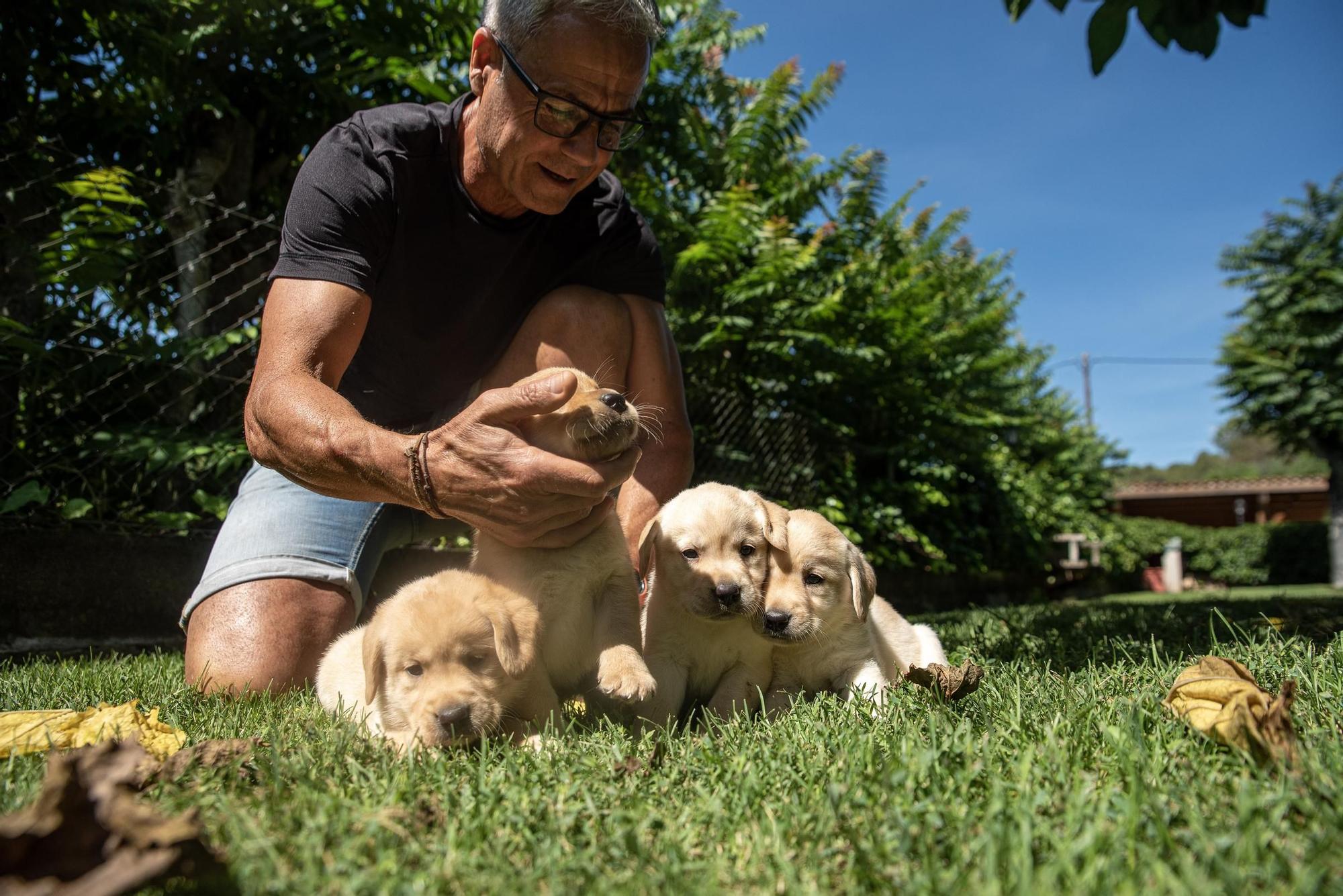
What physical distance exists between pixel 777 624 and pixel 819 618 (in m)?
0.18

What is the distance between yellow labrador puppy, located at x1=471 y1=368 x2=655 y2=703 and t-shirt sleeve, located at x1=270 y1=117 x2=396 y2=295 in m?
0.85

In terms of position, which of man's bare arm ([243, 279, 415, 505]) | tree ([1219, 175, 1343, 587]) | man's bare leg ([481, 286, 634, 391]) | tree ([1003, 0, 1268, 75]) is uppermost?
tree ([1219, 175, 1343, 587])

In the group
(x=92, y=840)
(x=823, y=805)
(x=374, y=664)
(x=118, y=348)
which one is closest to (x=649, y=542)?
(x=374, y=664)

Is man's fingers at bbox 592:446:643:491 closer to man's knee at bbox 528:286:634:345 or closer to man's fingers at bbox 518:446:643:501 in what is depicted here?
man's fingers at bbox 518:446:643:501

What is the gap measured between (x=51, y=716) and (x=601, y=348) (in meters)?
1.98

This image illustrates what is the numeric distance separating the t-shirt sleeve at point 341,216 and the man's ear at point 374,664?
1177 millimetres

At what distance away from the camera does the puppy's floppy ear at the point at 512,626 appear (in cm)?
225

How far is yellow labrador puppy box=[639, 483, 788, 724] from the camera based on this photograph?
2.71 metres

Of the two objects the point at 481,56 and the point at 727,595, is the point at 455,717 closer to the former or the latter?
the point at 727,595

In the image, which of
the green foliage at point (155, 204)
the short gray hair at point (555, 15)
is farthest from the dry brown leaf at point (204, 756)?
the green foliage at point (155, 204)

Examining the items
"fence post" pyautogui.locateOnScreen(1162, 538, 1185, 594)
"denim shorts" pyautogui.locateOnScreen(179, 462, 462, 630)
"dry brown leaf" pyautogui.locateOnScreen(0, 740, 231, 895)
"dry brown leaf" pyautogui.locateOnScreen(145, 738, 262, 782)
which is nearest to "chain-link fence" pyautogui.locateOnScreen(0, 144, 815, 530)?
"denim shorts" pyautogui.locateOnScreen(179, 462, 462, 630)

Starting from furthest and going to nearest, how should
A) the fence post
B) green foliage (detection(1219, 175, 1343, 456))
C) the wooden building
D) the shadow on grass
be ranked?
the wooden building
the fence post
green foliage (detection(1219, 175, 1343, 456))
the shadow on grass

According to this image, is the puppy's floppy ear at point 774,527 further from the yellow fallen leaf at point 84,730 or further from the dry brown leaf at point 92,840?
the dry brown leaf at point 92,840

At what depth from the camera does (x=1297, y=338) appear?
19.2 m
